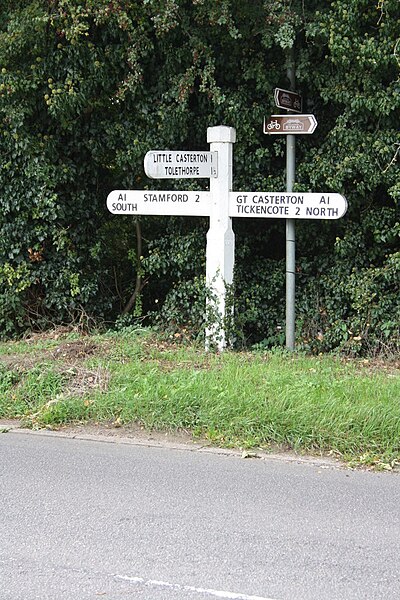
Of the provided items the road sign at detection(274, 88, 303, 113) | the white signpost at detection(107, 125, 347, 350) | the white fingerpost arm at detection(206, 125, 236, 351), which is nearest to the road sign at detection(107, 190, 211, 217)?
the white signpost at detection(107, 125, 347, 350)

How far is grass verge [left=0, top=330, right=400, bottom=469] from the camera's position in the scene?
7281 millimetres

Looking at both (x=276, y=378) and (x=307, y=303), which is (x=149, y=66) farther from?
(x=276, y=378)

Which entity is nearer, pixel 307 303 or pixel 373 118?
pixel 373 118

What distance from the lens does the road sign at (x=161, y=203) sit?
11.1 metres

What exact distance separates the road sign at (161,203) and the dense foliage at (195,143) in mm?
1141

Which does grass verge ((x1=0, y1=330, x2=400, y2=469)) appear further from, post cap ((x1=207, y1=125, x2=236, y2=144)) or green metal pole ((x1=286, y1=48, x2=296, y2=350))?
post cap ((x1=207, y1=125, x2=236, y2=144))

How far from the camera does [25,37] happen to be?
37.5 ft

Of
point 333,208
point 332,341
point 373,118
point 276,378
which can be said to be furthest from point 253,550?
point 373,118

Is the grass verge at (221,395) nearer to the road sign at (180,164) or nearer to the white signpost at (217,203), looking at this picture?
the white signpost at (217,203)

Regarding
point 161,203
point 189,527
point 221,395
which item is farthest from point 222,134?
point 189,527

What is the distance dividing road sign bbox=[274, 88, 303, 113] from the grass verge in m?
3.30

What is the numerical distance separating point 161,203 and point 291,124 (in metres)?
2.03

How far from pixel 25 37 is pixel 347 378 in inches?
258

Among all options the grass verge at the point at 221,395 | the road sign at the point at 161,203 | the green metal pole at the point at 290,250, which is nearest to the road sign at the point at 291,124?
the green metal pole at the point at 290,250
